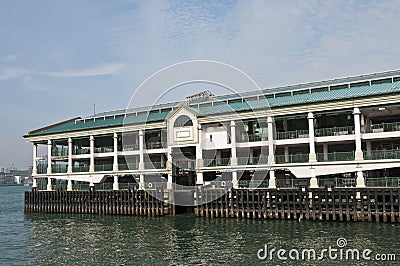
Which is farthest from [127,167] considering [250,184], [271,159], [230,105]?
[271,159]

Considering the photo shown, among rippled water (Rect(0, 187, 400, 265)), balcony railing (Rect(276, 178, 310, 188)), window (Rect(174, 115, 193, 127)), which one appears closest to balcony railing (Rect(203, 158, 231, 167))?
window (Rect(174, 115, 193, 127))

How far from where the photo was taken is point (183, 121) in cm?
5534

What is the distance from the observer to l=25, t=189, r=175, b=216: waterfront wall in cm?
5225

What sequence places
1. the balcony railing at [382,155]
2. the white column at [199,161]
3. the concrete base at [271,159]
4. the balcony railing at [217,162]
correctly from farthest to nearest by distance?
the white column at [199,161] → the balcony railing at [217,162] → the concrete base at [271,159] → the balcony railing at [382,155]

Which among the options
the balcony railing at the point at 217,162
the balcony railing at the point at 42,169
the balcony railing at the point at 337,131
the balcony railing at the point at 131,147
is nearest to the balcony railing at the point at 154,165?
the balcony railing at the point at 131,147

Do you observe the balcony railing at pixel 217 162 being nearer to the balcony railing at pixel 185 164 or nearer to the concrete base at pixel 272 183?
the balcony railing at pixel 185 164

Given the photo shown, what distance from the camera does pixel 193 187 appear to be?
5403 cm

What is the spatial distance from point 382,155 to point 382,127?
3.59 metres

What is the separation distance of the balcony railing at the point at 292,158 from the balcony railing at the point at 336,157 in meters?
1.56

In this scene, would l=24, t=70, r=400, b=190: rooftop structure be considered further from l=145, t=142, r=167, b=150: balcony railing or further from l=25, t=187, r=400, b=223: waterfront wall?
l=25, t=187, r=400, b=223: waterfront wall

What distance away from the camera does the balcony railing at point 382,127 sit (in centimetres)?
4391

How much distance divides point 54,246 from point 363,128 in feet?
108

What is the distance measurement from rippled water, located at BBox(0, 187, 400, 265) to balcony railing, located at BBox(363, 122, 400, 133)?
433 inches

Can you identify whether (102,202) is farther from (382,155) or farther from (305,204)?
Result: (382,155)
